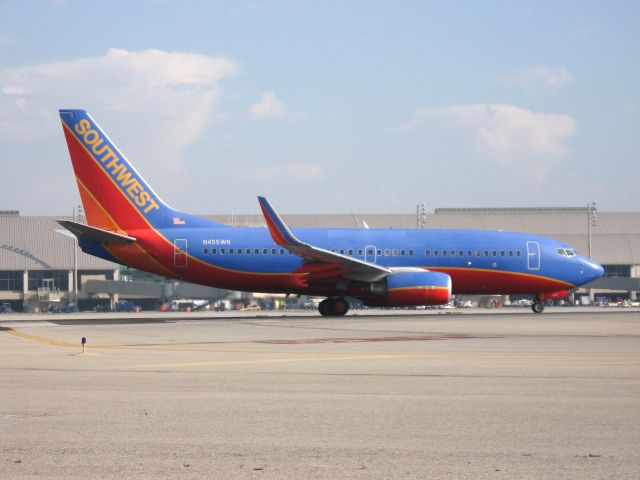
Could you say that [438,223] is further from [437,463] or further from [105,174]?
[437,463]

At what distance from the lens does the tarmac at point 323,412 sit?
967 cm

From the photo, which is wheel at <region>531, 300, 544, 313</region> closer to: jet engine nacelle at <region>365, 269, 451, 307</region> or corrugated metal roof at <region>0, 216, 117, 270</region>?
jet engine nacelle at <region>365, 269, 451, 307</region>

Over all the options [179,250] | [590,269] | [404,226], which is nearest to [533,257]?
[590,269]

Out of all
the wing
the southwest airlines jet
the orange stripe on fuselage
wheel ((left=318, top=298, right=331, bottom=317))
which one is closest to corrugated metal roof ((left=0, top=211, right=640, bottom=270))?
wheel ((left=318, top=298, right=331, bottom=317))

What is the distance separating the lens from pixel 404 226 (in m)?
107

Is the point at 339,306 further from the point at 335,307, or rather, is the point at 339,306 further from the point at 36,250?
the point at 36,250

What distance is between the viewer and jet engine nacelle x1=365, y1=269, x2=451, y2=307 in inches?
1763

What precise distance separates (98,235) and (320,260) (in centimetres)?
1040

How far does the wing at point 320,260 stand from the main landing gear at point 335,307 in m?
2.07

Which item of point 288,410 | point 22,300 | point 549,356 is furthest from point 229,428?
point 22,300

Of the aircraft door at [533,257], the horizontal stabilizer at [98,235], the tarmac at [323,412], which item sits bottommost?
the tarmac at [323,412]

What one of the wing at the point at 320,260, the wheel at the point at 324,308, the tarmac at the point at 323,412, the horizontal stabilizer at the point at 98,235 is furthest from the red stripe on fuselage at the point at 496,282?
the tarmac at the point at 323,412

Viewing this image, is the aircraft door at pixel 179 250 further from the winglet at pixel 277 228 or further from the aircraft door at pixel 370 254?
the aircraft door at pixel 370 254

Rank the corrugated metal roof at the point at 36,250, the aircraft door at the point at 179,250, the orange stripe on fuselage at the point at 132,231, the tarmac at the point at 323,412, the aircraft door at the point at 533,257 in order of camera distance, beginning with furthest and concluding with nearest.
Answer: the corrugated metal roof at the point at 36,250
the aircraft door at the point at 533,257
the aircraft door at the point at 179,250
the orange stripe on fuselage at the point at 132,231
the tarmac at the point at 323,412
